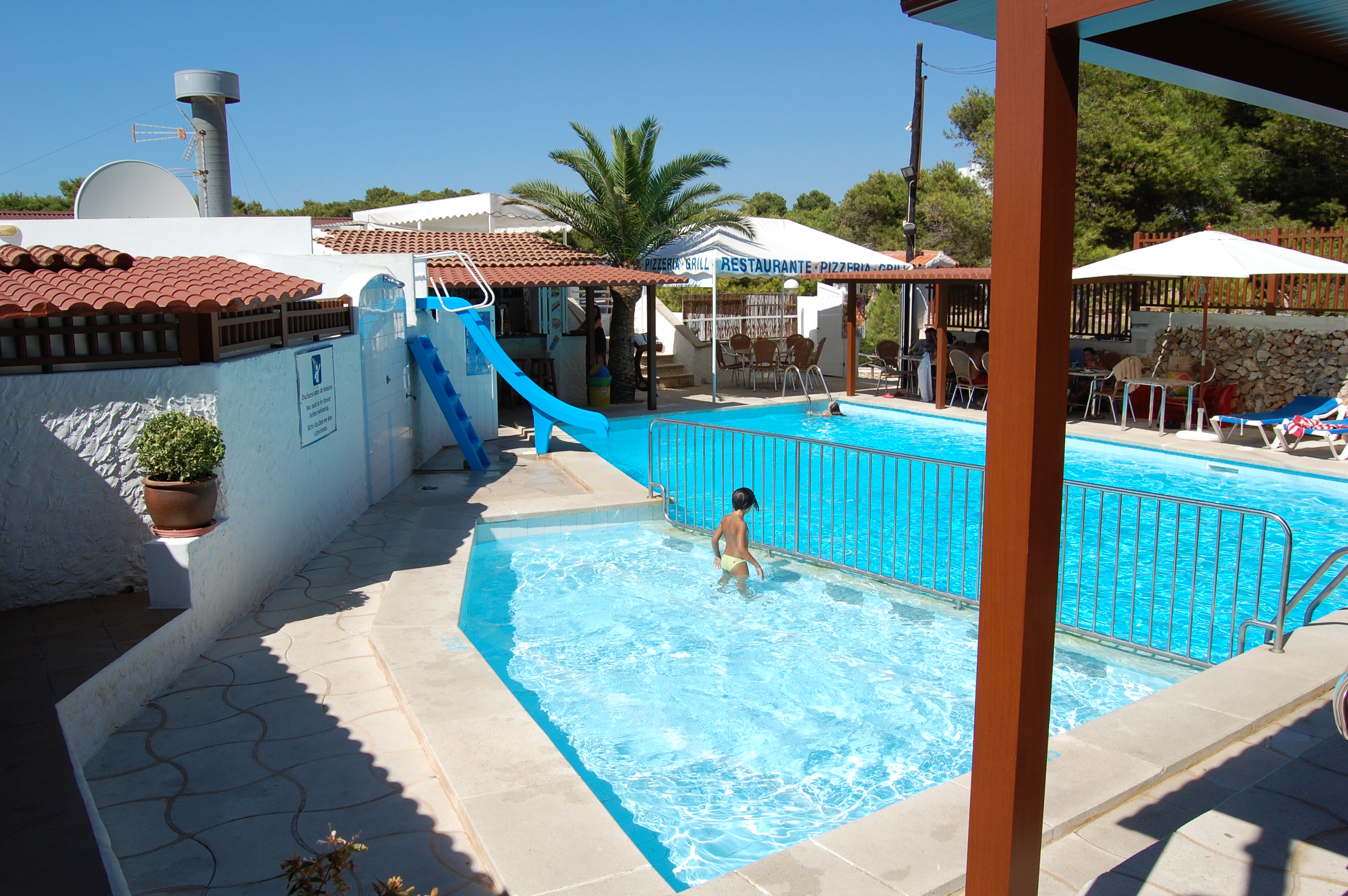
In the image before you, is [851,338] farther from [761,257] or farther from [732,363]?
[732,363]

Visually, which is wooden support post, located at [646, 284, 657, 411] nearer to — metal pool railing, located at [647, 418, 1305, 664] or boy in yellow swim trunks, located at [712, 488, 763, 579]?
metal pool railing, located at [647, 418, 1305, 664]

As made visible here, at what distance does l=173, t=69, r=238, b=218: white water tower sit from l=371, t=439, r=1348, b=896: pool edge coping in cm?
1159

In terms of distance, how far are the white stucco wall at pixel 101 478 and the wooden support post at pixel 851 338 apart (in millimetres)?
13768

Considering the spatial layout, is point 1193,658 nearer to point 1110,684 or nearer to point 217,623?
point 1110,684

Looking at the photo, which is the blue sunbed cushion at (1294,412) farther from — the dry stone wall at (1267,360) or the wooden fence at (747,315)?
the wooden fence at (747,315)

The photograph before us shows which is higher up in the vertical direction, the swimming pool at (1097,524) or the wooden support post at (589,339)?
the wooden support post at (589,339)

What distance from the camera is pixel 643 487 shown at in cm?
1087

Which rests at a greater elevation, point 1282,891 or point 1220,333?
point 1220,333

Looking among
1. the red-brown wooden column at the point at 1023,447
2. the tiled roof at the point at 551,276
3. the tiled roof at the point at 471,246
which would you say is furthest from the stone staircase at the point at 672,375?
the red-brown wooden column at the point at 1023,447

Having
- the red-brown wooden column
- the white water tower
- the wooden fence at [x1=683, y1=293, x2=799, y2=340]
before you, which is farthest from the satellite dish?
the wooden fence at [x1=683, y1=293, x2=799, y2=340]

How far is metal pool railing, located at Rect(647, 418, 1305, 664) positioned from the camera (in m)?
6.34

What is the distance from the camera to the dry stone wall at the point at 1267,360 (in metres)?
13.6

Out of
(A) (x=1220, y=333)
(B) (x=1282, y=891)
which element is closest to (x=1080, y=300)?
(A) (x=1220, y=333)

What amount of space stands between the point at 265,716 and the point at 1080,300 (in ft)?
56.1
